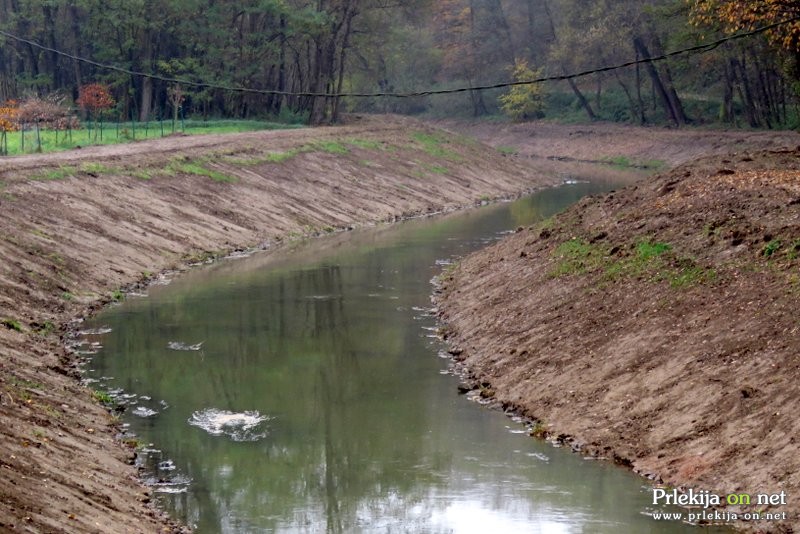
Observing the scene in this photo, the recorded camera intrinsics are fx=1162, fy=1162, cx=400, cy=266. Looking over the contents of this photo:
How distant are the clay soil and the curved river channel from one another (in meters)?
0.75

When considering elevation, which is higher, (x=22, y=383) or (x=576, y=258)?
(x=576, y=258)

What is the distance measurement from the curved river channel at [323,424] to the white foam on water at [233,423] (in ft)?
0.15

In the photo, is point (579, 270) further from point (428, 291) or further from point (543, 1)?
point (543, 1)

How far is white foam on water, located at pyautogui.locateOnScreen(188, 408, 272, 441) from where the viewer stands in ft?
60.7

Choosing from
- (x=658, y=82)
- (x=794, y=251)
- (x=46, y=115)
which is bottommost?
(x=794, y=251)

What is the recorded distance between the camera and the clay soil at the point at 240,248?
14734mm

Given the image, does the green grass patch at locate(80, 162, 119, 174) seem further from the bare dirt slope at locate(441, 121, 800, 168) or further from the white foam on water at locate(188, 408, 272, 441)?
the bare dirt slope at locate(441, 121, 800, 168)

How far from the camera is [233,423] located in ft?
62.8

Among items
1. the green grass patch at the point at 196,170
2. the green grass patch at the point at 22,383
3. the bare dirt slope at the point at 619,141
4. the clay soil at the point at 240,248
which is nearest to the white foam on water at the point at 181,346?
the clay soil at the point at 240,248

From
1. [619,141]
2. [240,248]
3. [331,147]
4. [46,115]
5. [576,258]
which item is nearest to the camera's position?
[576,258]

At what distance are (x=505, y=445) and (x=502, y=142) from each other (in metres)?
76.4

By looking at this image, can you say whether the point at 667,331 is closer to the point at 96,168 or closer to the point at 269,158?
the point at 96,168

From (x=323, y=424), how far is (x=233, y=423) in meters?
1.48

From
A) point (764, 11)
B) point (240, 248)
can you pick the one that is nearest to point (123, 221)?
point (240, 248)
